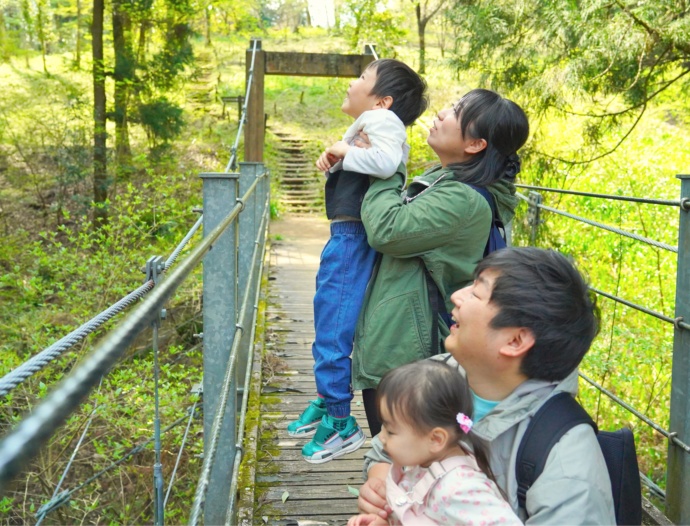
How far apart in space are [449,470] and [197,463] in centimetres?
394

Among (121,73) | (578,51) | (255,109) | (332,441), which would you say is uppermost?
(121,73)

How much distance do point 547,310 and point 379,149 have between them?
2.53ft

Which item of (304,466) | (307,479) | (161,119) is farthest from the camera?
(161,119)

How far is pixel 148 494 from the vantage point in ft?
16.2

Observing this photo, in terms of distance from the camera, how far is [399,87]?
2092mm

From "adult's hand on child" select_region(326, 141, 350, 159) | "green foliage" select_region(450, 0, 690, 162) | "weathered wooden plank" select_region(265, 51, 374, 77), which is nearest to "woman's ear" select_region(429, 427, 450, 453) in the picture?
"adult's hand on child" select_region(326, 141, 350, 159)

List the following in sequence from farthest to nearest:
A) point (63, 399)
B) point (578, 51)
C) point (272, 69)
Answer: point (272, 69), point (578, 51), point (63, 399)

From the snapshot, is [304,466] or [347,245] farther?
[304,466]

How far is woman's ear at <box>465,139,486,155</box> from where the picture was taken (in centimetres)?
183

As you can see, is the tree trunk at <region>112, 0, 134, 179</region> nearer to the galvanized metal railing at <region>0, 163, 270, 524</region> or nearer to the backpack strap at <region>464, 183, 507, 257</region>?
the galvanized metal railing at <region>0, 163, 270, 524</region>

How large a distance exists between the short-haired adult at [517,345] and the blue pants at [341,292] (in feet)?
2.17

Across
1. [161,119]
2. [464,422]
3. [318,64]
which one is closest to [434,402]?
[464,422]

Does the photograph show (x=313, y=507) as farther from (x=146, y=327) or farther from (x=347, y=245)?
(x=146, y=327)

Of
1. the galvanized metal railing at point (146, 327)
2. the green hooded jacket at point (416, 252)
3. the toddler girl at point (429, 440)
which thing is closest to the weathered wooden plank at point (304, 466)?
the galvanized metal railing at point (146, 327)
